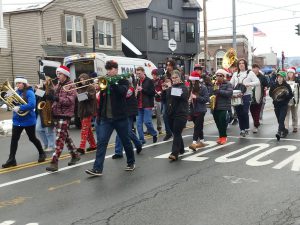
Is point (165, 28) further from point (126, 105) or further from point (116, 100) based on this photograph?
point (116, 100)

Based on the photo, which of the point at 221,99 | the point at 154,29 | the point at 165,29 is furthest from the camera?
the point at 165,29

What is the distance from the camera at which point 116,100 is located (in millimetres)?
7664

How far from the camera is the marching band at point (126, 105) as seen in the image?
25.2 feet

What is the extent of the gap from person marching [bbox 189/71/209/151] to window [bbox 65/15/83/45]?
2007 centimetres

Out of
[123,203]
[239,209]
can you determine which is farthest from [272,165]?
[123,203]

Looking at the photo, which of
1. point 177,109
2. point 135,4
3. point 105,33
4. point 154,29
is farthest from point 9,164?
point 135,4

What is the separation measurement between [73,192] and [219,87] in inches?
193

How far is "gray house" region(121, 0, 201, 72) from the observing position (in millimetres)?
36469

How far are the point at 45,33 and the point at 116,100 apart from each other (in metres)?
20.8

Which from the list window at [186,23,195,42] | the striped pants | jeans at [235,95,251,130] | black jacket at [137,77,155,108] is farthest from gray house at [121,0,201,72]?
A: the striped pants

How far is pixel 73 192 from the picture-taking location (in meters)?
6.67

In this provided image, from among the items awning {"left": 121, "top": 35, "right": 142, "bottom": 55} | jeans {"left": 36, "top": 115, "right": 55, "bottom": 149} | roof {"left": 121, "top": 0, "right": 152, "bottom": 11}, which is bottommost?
jeans {"left": 36, "top": 115, "right": 55, "bottom": 149}

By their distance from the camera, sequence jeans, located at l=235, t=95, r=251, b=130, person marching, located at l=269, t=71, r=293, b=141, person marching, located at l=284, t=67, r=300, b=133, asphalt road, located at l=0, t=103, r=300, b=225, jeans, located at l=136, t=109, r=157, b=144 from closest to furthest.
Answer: asphalt road, located at l=0, t=103, r=300, b=225 < jeans, located at l=136, t=109, r=157, b=144 < person marching, located at l=269, t=71, r=293, b=141 < jeans, located at l=235, t=95, r=251, b=130 < person marching, located at l=284, t=67, r=300, b=133

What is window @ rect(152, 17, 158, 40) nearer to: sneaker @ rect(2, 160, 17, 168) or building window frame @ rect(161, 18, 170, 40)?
building window frame @ rect(161, 18, 170, 40)
